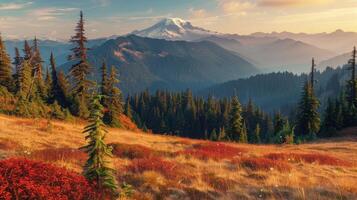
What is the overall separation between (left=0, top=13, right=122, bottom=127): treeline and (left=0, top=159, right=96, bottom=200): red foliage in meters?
38.1

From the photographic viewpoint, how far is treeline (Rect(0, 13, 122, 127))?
49.9m

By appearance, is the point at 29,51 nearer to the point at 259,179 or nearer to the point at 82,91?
the point at 82,91

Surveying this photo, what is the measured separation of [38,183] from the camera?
273 inches

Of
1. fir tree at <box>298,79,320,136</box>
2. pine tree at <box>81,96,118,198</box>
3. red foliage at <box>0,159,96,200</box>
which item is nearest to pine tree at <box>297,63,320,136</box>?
fir tree at <box>298,79,320,136</box>

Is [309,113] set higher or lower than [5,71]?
lower

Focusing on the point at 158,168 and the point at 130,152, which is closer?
the point at 158,168

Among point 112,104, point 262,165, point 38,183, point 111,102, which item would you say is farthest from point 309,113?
point 38,183

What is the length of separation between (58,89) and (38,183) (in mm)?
64652

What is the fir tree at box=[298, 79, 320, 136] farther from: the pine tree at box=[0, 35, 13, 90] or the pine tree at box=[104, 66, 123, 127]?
the pine tree at box=[0, 35, 13, 90]

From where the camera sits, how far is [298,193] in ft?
30.4

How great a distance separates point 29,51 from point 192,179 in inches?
2856

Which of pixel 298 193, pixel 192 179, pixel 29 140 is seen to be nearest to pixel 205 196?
pixel 192 179

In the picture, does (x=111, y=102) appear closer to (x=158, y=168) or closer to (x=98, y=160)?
(x=158, y=168)

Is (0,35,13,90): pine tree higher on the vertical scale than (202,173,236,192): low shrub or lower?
higher
